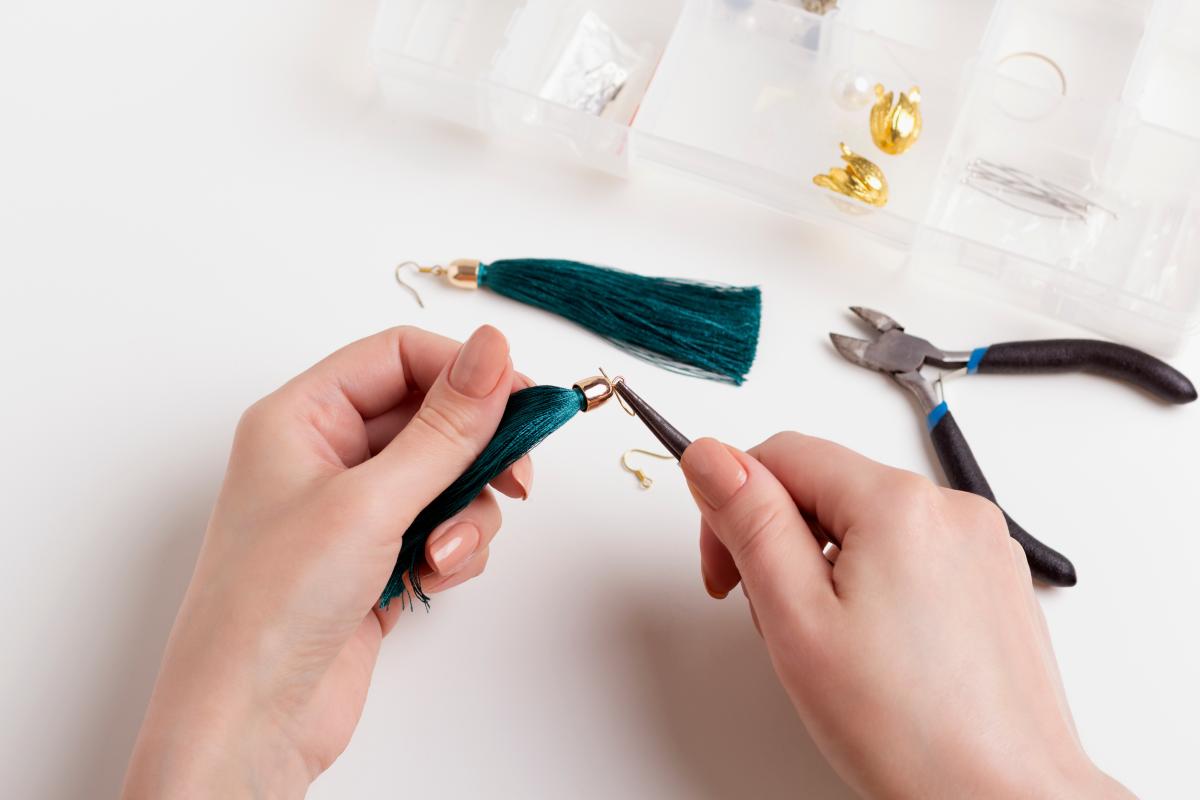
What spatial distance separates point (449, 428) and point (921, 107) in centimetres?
143

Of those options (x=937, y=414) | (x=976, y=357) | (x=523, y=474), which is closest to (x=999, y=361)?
(x=976, y=357)

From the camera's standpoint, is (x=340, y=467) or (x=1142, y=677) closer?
(x=340, y=467)

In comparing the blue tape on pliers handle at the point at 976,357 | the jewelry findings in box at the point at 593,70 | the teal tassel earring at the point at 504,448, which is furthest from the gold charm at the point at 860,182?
the teal tassel earring at the point at 504,448

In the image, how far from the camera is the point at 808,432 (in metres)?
2.09

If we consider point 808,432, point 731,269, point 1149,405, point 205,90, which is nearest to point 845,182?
point 731,269

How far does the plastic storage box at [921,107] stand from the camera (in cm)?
218

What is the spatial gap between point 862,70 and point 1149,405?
3.15 feet

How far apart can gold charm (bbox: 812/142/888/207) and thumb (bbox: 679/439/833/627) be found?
0.85 meters

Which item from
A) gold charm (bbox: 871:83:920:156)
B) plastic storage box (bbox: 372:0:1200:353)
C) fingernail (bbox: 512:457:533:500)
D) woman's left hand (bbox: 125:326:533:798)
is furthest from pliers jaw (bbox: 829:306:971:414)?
woman's left hand (bbox: 125:326:533:798)

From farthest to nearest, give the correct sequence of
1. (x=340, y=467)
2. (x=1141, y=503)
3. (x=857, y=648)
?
1. (x=1141, y=503)
2. (x=340, y=467)
3. (x=857, y=648)

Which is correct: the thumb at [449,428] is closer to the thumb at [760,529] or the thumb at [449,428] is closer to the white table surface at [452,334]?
the thumb at [760,529]

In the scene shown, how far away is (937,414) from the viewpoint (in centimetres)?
204

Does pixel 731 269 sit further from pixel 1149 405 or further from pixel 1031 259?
pixel 1149 405

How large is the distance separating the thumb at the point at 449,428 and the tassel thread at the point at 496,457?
0.07 m
